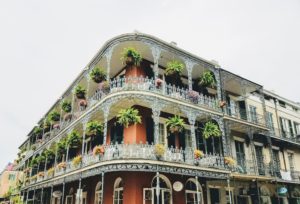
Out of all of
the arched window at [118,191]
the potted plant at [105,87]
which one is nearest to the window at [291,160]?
the arched window at [118,191]

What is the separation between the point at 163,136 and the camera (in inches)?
596

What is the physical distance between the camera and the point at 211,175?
13742 mm

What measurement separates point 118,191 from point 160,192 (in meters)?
2.22

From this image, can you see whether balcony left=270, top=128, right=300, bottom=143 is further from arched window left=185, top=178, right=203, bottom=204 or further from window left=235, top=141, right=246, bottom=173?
arched window left=185, top=178, right=203, bottom=204

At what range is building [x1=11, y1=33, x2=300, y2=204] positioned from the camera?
12.9 m

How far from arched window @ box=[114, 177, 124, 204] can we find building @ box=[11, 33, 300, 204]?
0.17 feet

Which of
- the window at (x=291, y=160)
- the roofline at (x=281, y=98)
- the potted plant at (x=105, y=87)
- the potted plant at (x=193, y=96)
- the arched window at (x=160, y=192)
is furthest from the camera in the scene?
the roofline at (x=281, y=98)

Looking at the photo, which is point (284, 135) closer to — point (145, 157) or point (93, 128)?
point (145, 157)

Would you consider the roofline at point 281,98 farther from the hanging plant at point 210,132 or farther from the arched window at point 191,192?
the arched window at point 191,192

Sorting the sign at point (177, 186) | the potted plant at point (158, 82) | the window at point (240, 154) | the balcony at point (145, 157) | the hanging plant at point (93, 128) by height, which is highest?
the potted plant at point (158, 82)

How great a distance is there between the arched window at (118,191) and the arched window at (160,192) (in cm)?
148

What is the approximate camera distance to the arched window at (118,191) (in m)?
13.8

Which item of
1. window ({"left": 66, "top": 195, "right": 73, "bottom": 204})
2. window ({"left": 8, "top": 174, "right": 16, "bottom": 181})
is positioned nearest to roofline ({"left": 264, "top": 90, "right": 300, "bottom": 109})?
window ({"left": 66, "top": 195, "right": 73, "bottom": 204})

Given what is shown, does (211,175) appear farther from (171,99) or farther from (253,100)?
(253,100)
